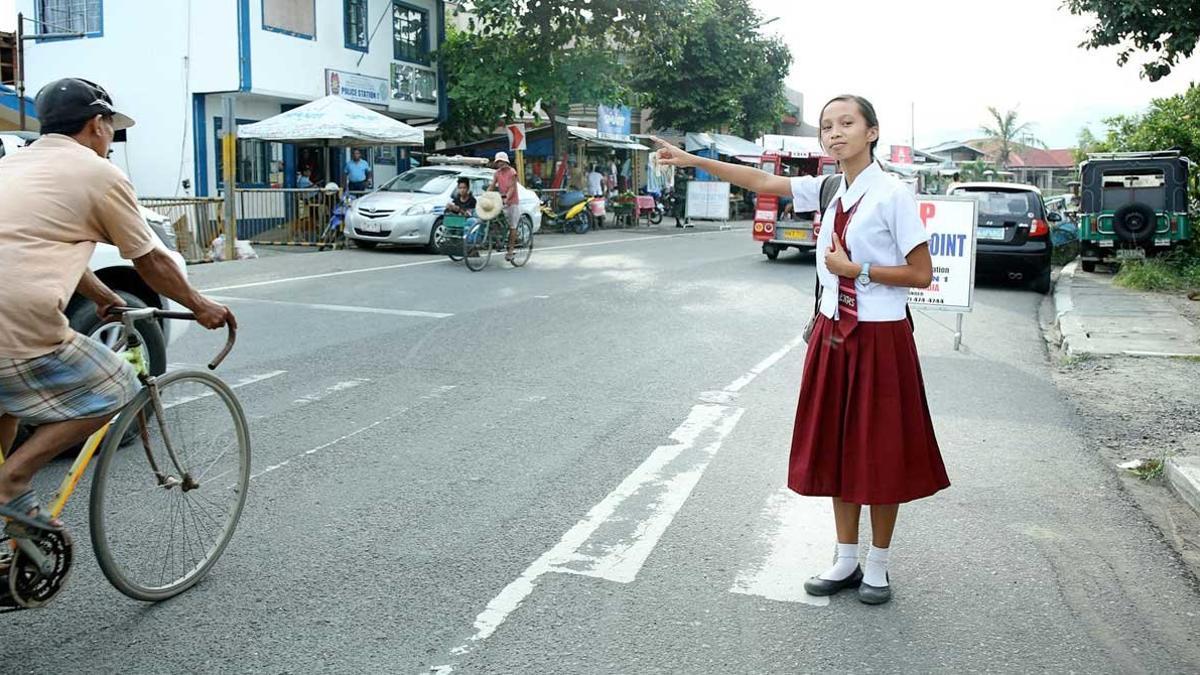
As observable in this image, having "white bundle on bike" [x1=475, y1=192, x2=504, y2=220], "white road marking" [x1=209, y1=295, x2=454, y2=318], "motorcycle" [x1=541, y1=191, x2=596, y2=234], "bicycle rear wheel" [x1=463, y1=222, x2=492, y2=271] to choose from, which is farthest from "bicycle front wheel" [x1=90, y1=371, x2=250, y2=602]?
"motorcycle" [x1=541, y1=191, x2=596, y2=234]

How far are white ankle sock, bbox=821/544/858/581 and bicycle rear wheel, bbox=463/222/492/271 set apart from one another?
1276cm

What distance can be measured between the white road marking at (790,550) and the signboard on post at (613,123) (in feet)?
99.9

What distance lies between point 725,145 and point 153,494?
4414 centimetres

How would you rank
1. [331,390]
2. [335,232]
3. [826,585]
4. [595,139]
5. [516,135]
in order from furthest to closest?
[595,139]
[516,135]
[335,232]
[331,390]
[826,585]

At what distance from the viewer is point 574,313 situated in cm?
1184

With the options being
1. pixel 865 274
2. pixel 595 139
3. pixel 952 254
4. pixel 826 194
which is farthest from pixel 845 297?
pixel 595 139

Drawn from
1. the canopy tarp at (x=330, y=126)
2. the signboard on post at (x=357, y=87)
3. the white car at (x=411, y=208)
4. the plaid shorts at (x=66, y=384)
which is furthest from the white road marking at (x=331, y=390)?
the signboard on post at (x=357, y=87)

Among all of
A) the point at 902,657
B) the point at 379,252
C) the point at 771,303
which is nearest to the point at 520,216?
the point at 379,252

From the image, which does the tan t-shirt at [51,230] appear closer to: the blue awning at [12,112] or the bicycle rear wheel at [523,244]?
the bicycle rear wheel at [523,244]

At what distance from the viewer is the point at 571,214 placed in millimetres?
27719

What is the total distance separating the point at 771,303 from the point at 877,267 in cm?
933

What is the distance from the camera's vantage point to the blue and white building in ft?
76.0

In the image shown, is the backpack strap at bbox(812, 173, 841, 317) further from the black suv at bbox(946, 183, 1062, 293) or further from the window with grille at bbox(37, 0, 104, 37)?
the window with grille at bbox(37, 0, 104, 37)

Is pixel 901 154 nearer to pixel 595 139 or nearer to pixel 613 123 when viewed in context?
pixel 613 123
